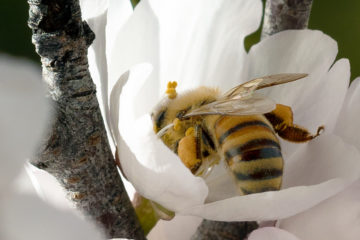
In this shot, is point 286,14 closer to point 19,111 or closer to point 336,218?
point 336,218

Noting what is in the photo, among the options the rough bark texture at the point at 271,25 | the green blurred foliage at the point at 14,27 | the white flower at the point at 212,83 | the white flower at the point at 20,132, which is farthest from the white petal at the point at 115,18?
the green blurred foliage at the point at 14,27

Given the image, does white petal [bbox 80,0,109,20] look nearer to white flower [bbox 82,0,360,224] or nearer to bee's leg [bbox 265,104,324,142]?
white flower [bbox 82,0,360,224]

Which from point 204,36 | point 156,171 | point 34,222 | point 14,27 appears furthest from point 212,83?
point 14,27

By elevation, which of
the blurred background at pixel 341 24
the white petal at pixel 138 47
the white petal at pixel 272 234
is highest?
the white petal at pixel 138 47

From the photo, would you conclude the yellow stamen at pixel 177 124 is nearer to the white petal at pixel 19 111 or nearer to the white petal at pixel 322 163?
the white petal at pixel 322 163

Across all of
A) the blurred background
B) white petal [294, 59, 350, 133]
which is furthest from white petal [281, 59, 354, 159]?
the blurred background

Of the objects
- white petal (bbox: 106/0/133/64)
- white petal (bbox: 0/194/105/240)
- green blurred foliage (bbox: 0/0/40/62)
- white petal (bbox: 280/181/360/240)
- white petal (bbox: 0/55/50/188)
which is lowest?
green blurred foliage (bbox: 0/0/40/62)
